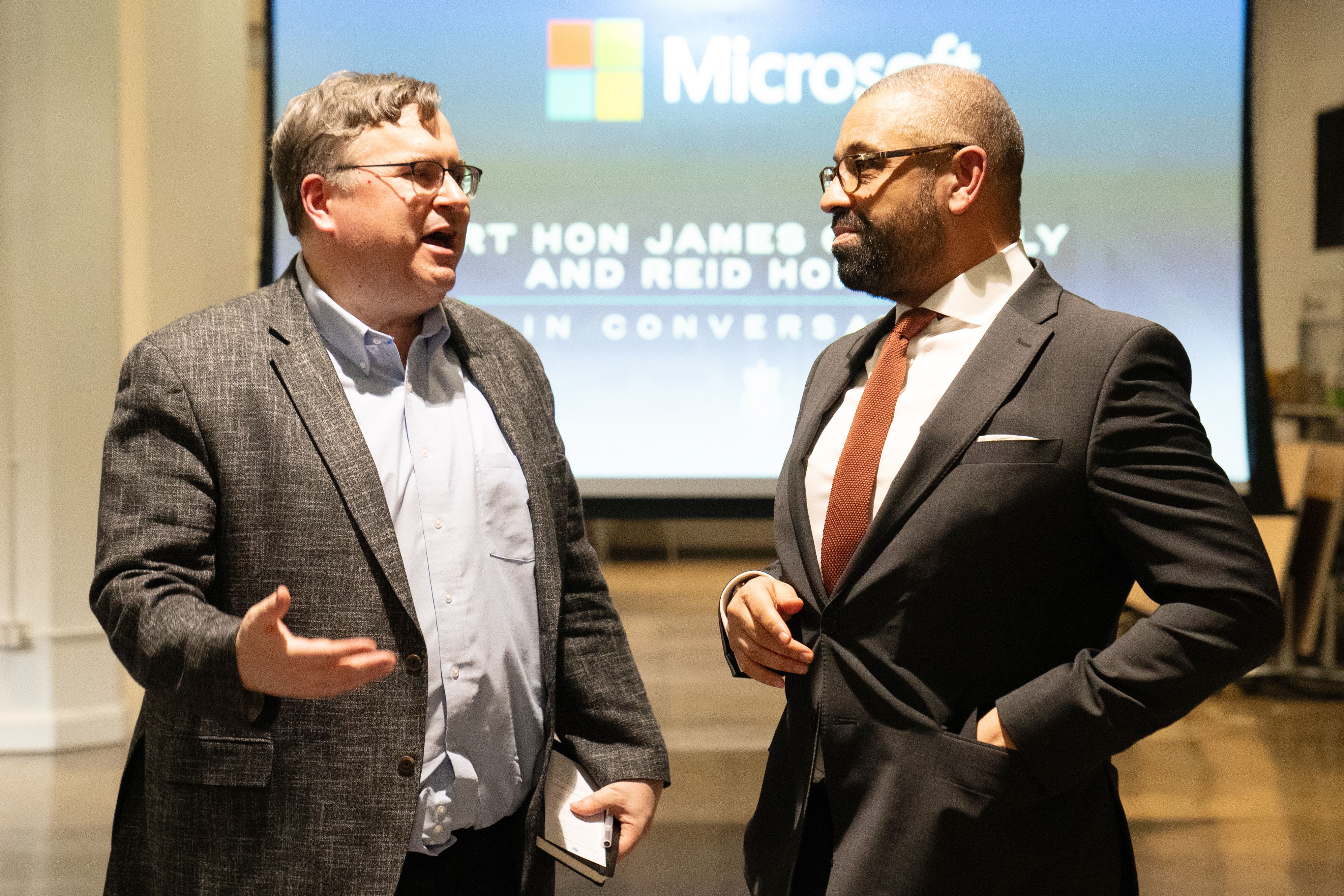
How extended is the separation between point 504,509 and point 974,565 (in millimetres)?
660

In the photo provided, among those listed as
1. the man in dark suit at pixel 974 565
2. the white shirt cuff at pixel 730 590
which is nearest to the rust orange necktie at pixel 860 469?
the man in dark suit at pixel 974 565

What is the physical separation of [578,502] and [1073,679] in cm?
85

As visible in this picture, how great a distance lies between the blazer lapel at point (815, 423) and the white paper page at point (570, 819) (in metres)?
0.47

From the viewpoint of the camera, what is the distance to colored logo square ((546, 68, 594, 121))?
380 centimetres

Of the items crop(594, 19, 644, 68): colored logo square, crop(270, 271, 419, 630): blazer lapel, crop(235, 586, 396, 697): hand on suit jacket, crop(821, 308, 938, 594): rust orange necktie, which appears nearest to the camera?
crop(235, 586, 396, 697): hand on suit jacket

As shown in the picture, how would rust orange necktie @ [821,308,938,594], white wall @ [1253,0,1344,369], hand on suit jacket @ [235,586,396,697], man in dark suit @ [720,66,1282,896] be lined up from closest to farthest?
hand on suit jacket @ [235,586,396,697]
man in dark suit @ [720,66,1282,896]
rust orange necktie @ [821,308,938,594]
white wall @ [1253,0,1344,369]

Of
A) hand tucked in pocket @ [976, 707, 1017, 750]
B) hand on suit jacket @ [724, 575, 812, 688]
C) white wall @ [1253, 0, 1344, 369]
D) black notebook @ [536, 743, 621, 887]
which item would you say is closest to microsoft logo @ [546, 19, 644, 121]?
white wall @ [1253, 0, 1344, 369]

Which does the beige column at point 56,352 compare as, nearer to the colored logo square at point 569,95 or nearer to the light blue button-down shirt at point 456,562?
the colored logo square at point 569,95

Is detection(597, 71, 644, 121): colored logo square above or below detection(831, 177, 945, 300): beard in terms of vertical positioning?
above

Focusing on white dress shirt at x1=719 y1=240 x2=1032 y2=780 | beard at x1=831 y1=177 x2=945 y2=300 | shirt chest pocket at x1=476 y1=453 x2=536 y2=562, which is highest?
beard at x1=831 y1=177 x2=945 y2=300

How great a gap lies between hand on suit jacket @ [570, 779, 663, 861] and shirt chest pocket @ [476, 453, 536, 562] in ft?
1.21

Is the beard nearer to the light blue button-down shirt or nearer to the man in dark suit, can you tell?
the man in dark suit

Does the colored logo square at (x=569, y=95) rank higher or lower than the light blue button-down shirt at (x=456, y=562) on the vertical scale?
higher

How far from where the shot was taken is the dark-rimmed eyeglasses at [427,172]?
1564 millimetres
